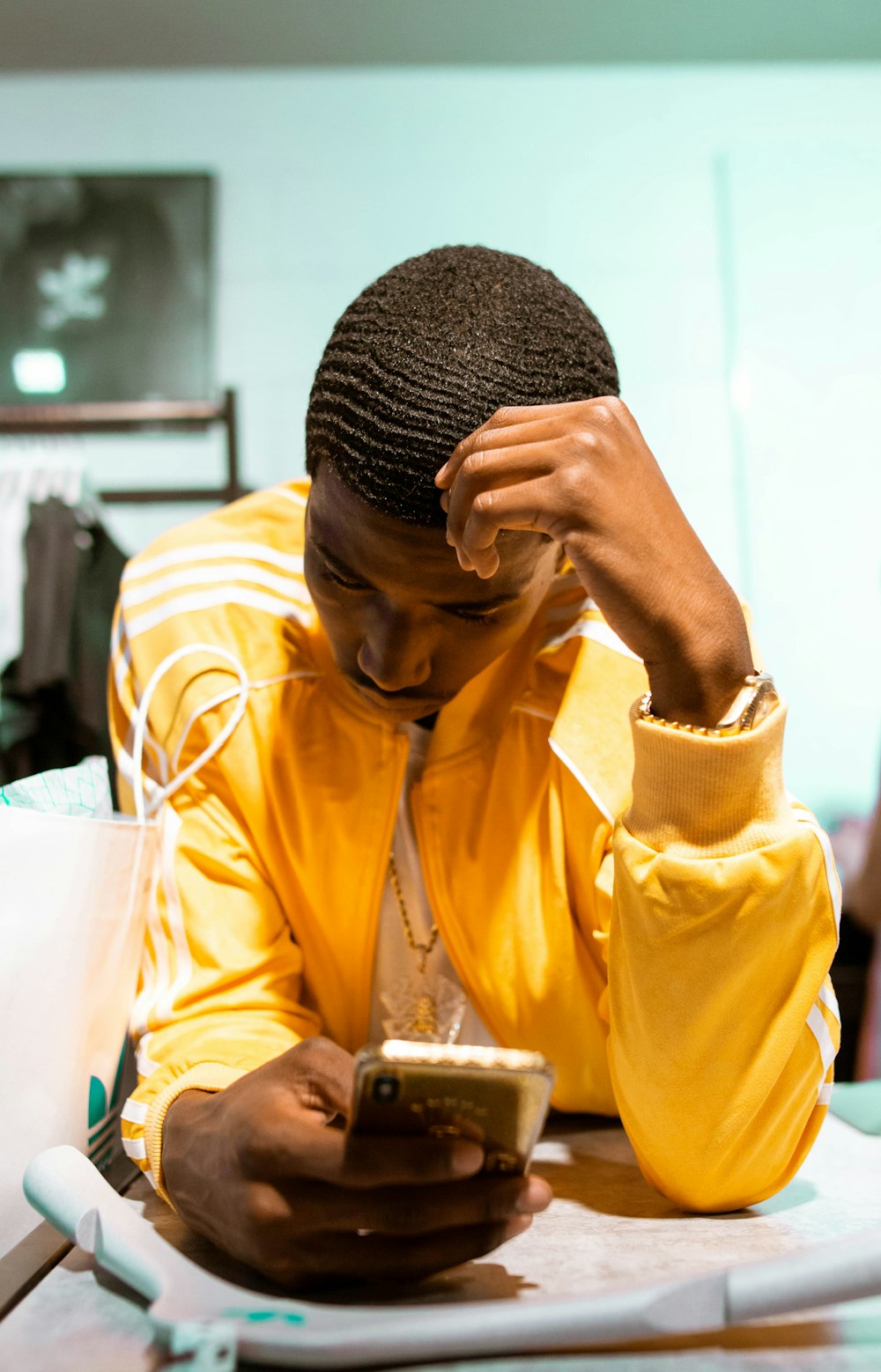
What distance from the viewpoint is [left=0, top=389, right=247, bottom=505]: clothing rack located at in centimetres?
199

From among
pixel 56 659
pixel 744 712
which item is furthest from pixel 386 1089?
pixel 56 659

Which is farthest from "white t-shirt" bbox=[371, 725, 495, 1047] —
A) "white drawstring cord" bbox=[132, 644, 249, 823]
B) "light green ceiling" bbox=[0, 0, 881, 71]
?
"light green ceiling" bbox=[0, 0, 881, 71]

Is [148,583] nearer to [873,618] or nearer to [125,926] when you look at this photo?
[125,926]

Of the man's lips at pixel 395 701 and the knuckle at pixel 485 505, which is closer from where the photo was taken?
the knuckle at pixel 485 505

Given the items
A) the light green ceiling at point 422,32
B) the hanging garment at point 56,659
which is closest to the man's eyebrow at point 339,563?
the hanging garment at point 56,659

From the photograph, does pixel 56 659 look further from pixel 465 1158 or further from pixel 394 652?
pixel 465 1158

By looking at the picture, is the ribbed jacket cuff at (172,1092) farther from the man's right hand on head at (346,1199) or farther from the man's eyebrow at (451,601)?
the man's eyebrow at (451,601)

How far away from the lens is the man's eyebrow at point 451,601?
70 cm

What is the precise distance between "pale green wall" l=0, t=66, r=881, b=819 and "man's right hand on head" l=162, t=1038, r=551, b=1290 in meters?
1.74

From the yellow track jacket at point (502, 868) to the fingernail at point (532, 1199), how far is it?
6.1 inches

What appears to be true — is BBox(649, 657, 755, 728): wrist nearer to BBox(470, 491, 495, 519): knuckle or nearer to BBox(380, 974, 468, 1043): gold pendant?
BBox(470, 491, 495, 519): knuckle

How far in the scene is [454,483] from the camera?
619mm

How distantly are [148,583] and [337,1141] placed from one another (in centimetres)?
53

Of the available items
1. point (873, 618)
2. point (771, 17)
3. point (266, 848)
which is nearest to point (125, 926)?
point (266, 848)
